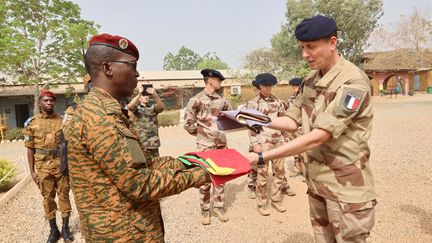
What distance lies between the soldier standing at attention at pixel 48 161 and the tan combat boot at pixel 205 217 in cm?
200

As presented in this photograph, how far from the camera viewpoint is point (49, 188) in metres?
4.43

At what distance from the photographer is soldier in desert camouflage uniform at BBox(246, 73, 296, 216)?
16.8 ft

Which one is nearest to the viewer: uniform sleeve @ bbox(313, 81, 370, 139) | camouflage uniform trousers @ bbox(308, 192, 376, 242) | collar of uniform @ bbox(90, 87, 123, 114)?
collar of uniform @ bbox(90, 87, 123, 114)

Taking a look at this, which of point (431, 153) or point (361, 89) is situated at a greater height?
point (361, 89)

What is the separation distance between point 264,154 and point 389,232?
9.96 feet

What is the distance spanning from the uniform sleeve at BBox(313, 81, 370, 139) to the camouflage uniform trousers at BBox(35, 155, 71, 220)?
3.90 meters

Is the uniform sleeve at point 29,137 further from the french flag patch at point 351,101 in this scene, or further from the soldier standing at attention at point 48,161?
the french flag patch at point 351,101

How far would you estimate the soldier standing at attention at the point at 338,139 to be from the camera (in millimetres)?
2121

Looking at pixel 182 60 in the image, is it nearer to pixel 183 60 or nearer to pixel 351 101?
pixel 183 60

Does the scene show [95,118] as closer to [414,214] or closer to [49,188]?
[49,188]

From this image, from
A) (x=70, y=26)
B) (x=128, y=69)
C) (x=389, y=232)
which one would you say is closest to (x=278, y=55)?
(x=70, y=26)

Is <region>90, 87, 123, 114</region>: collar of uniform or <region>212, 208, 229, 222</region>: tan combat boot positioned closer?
<region>90, 87, 123, 114</region>: collar of uniform

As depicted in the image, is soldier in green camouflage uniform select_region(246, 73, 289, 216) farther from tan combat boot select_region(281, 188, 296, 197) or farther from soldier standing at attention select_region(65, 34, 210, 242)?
soldier standing at attention select_region(65, 34, 210, 242)

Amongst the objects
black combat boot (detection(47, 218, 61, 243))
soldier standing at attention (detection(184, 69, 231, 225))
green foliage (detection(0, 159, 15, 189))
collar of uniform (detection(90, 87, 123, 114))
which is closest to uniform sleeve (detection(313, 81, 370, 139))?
collar of uniform (detection(90, 87, 123, 114))
